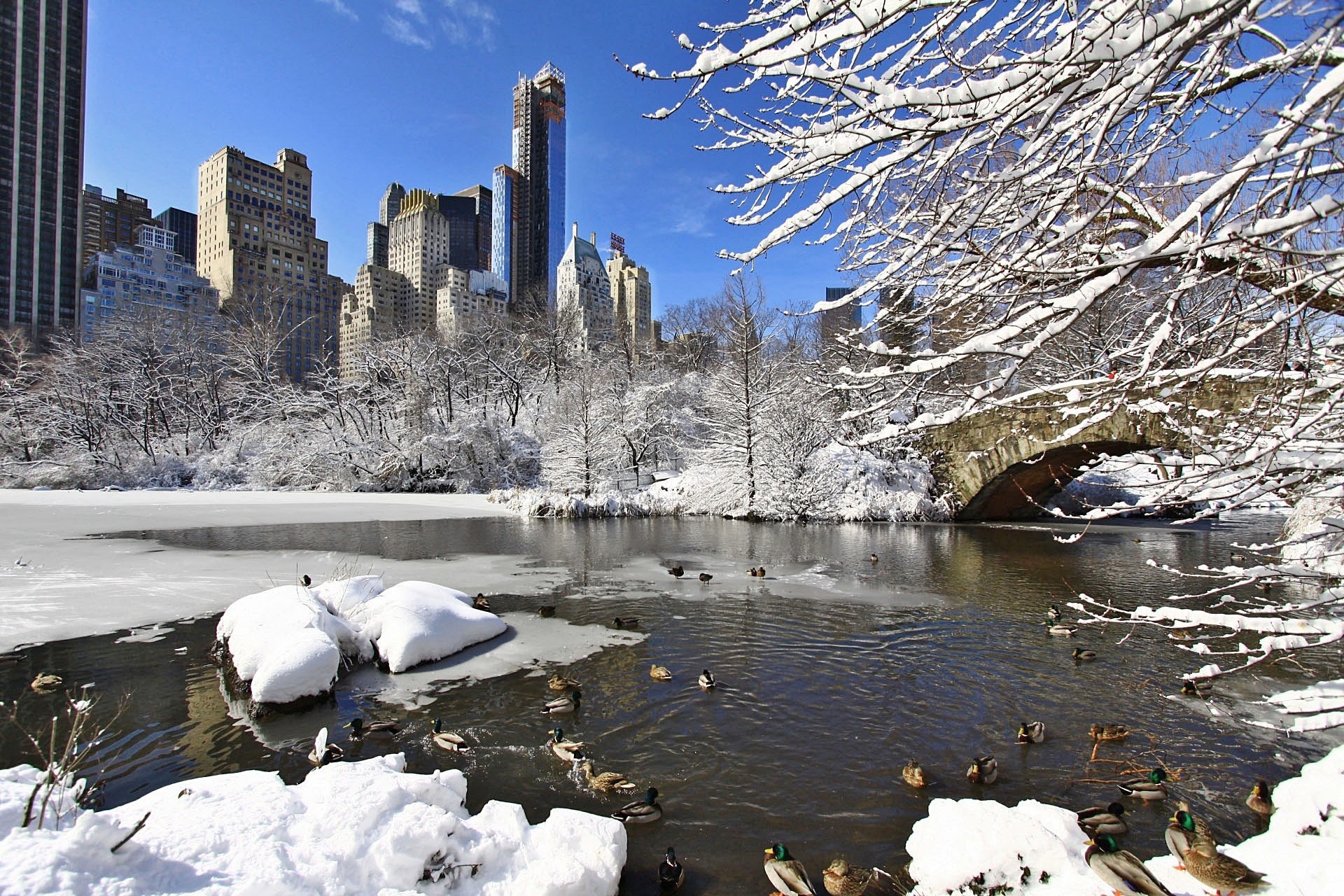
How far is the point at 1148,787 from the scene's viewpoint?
5.34 m

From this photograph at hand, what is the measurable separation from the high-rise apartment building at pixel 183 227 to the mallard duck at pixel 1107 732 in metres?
213

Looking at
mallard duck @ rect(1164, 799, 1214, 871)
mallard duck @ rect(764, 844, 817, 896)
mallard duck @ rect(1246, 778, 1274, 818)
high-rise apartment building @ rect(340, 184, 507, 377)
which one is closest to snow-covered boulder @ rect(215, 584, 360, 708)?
mallard duck @ rect(764, 844, 817, 896)

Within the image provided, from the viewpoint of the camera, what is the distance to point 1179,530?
24.1 meters

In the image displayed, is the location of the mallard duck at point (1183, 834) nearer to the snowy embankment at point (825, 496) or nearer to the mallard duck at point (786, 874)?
the mallard duck at point (786, 874)

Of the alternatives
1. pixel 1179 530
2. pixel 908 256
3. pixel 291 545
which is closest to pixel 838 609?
pixel 908 256

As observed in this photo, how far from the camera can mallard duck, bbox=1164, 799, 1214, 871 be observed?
4305 millimetres

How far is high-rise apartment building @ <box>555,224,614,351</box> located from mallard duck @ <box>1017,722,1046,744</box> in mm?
49002

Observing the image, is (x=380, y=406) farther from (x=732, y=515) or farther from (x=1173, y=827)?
(x=1173, y=827)

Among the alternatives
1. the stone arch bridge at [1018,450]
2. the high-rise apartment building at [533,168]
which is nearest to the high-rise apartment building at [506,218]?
the high-rise apartment building at [533,168]

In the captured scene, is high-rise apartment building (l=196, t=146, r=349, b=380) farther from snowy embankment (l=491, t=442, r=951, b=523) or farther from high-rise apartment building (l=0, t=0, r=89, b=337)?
snowy embankment (l=491, t=442, r=951, b=523)

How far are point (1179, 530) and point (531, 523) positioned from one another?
78.2 feet

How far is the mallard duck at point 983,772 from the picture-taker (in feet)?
18.4

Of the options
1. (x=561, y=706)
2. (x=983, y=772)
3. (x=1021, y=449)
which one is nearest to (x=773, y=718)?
(x=983, y=772)

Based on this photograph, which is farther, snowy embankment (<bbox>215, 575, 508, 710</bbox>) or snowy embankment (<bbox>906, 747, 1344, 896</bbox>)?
snowy embankment (<bbox>215, 575, 508, 710</bbox>)
